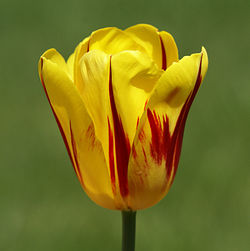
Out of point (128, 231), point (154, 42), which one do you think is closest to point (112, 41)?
point (154, 42)

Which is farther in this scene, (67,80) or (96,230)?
(96,230)

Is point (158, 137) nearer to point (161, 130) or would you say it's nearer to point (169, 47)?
point (161, 130)

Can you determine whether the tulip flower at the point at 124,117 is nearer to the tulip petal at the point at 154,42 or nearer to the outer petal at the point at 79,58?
the outer petal at the point at 79,58

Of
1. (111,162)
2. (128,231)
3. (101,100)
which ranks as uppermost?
(101,100)

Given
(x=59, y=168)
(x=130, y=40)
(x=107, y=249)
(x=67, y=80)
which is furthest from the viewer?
(x=59, y=168)

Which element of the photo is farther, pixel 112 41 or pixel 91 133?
pixel 112 41

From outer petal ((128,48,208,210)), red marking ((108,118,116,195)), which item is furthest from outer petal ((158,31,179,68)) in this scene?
red marking ((108,118,116,195))

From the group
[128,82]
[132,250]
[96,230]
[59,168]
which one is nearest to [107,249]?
[96,230]

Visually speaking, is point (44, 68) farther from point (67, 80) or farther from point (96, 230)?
point (96, 230)
